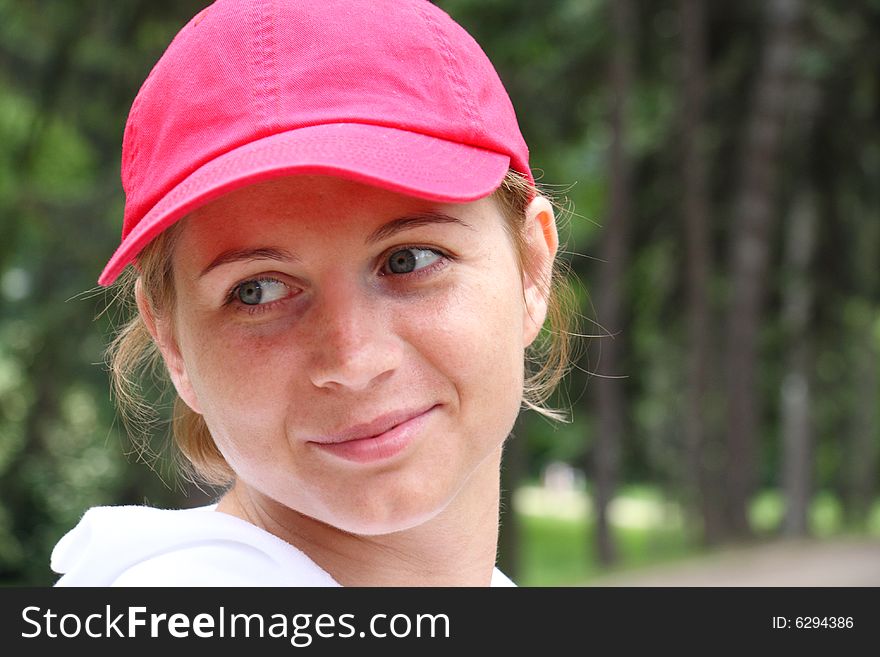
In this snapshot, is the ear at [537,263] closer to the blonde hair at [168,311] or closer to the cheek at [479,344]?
the blonde hair at [168,311]

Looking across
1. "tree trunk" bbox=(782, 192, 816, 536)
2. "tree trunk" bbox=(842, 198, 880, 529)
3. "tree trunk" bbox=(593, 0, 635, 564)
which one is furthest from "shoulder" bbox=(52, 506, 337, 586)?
"tree trunk" bbox=(842, 198, 880, 529)

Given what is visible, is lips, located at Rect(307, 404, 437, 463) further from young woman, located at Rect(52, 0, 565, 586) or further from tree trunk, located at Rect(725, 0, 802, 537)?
tree trunk, located at Rect(725, 0, 802, 537)

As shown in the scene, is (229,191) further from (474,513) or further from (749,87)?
(749,87)

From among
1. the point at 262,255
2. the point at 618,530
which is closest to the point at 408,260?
the point at 262,255

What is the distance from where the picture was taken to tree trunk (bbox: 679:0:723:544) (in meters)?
12.5

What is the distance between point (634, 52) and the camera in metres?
13.5

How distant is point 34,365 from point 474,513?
946 centimetres

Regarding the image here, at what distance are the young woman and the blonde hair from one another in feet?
0.05

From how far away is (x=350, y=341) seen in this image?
1.35 meters

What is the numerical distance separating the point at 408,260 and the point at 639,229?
42.1ft

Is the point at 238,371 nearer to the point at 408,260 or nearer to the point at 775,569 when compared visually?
the point at 408,260

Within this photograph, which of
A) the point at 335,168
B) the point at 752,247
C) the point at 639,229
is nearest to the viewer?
the point at 335,168

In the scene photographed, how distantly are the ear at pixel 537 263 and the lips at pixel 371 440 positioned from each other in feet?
1.13

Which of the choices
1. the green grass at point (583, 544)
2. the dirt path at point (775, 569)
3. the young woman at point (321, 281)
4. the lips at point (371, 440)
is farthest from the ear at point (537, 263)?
the green grass at point (583, 544)
